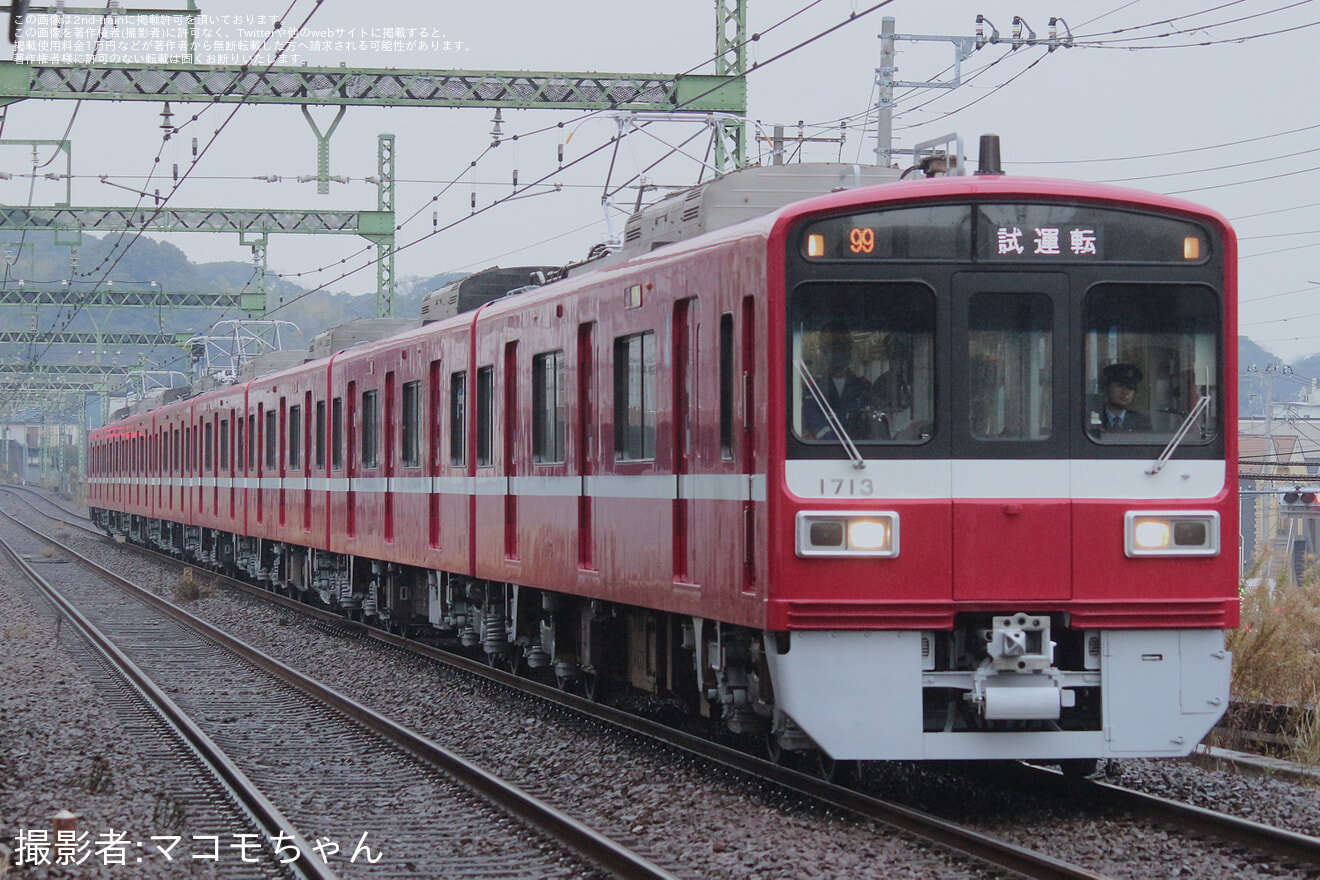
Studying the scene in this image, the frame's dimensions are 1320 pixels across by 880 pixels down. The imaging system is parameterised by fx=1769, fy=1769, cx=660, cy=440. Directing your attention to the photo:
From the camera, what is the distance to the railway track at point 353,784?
7.14m

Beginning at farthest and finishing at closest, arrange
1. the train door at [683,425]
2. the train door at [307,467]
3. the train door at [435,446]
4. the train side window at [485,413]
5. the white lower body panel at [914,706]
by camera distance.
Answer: the train door at [307,467] → the train door at [435,446] → the train side window at [485,413] → the train door at [683,425] → the white lower body panel at [914,706]

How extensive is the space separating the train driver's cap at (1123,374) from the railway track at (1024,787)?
1.78 m

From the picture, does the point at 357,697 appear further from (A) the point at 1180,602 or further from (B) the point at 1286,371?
(B) the point at 1286,371

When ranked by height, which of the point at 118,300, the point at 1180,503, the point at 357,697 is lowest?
the point at 357,697

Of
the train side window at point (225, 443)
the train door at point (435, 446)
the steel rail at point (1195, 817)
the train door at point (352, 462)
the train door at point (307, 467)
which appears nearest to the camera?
the steel rail at point (1195, 817)

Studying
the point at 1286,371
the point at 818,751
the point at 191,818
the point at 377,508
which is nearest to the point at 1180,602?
the point at 818,751

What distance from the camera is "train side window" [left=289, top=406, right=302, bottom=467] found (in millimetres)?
20469

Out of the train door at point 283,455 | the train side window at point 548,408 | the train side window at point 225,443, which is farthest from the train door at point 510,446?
the train side window at point 225,443

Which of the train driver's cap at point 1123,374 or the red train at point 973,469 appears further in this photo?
the train driver's cap at point 1123,374

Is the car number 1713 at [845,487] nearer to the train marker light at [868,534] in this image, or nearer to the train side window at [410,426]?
the train marker light at [868,534]

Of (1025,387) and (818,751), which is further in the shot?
(818,751)

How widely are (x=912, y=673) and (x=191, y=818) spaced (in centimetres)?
346

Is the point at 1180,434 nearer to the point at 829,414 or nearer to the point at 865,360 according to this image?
the point at 865,360

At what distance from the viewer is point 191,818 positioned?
8.30 metres
